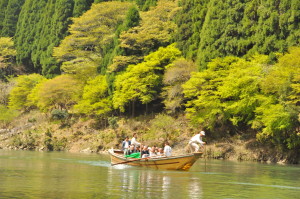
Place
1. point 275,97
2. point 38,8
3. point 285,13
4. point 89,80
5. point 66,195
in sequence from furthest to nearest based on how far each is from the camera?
1. point 38,8
2. point 89,80
3. point 285,13
4. point 275,97
5. point 66,195

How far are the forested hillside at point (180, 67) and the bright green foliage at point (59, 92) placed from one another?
13 centimetres

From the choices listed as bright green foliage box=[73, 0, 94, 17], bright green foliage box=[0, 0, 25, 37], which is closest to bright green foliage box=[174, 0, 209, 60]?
bright green foliage box=[73, 0, 94, 17]

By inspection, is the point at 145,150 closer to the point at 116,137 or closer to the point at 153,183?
the point at 153,183

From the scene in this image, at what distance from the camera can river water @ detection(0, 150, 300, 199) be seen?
72.5ft

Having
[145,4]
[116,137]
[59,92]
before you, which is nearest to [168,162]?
[116,137]

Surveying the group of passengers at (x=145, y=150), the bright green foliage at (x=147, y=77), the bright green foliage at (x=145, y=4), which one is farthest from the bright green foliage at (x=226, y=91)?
the bright green foliage at (x=145, y=4)

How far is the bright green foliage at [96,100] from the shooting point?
215 feet

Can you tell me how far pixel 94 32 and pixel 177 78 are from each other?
25.8 meters

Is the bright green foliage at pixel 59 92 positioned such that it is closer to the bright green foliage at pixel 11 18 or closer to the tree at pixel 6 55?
the tree at pixel 6 55

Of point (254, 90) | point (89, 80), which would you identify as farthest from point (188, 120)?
point (89, 80)

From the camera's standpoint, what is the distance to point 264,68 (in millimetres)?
46000

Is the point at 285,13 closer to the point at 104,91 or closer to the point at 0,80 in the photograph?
the point at 104,91

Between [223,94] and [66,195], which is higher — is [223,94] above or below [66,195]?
above

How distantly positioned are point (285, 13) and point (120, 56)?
75.2ft
